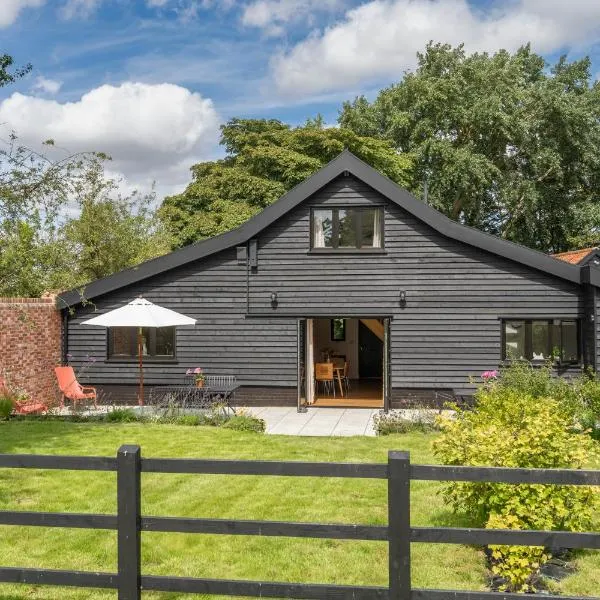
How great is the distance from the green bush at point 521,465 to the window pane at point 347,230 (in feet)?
35.2

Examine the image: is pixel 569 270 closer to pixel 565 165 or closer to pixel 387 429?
pixel 387 429

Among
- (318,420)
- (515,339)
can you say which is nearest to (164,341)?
(318,420)

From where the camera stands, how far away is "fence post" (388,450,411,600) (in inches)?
152

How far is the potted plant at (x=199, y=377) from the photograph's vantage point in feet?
52.6

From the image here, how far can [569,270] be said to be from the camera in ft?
50.6

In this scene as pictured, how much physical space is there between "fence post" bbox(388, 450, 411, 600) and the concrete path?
9.08 meters

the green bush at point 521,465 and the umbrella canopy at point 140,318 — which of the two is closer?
the green bush at point 521,465

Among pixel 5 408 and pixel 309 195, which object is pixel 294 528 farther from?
Result: pixel 309 195

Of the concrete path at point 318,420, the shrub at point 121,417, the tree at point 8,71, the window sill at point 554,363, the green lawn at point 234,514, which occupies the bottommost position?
the concrete path at point 318,420

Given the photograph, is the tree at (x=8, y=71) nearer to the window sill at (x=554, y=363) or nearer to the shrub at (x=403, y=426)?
the shrub at (x=403, y=426)

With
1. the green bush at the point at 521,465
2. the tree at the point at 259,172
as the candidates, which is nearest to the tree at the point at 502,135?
the tree at the point at 259,172

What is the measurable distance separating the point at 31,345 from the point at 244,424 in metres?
6.47

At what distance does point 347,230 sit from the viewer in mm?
16594

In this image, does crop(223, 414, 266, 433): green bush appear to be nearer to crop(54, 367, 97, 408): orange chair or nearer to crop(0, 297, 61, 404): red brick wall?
crop(54, 367, 97, 408): orange chair
